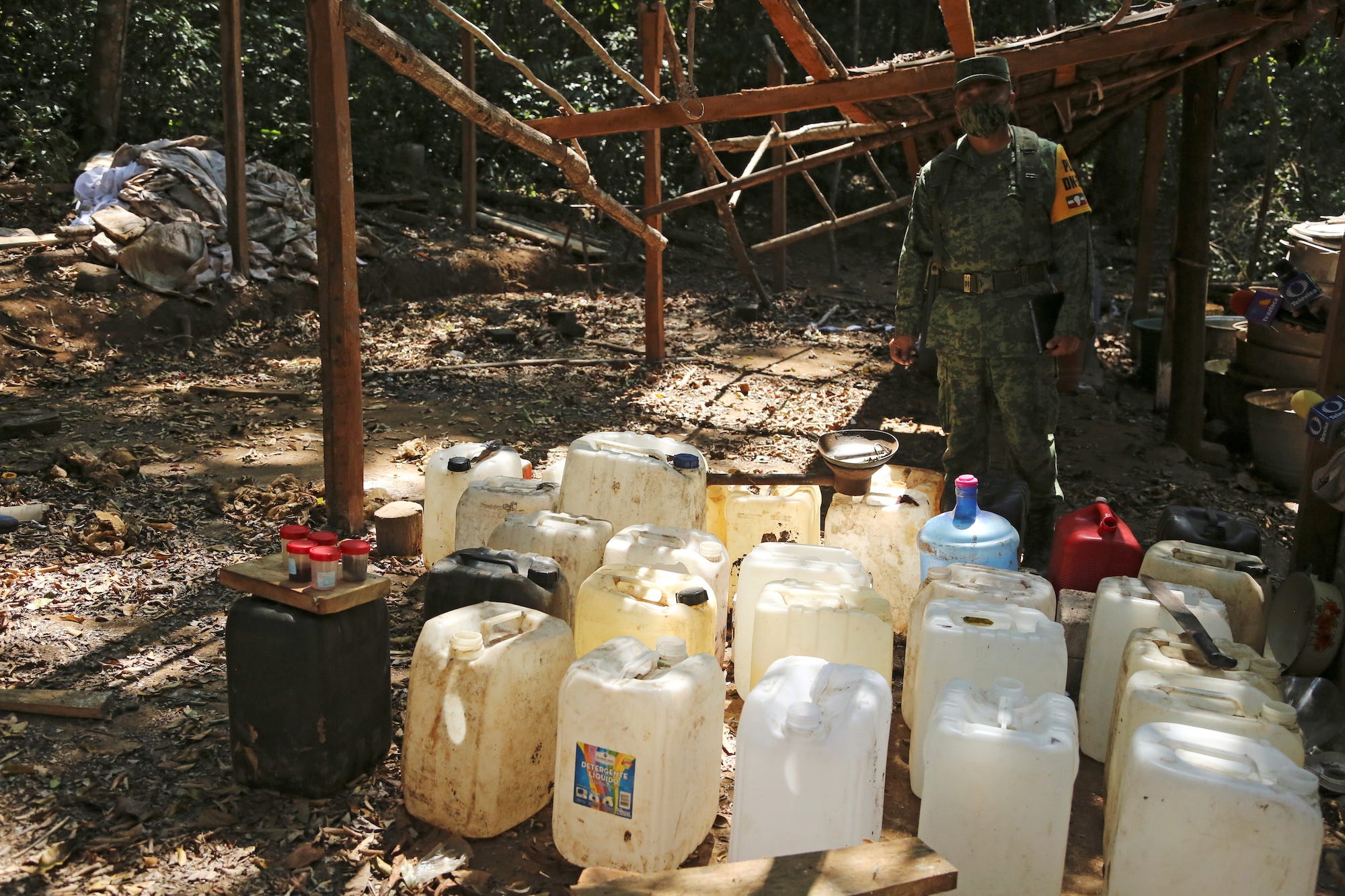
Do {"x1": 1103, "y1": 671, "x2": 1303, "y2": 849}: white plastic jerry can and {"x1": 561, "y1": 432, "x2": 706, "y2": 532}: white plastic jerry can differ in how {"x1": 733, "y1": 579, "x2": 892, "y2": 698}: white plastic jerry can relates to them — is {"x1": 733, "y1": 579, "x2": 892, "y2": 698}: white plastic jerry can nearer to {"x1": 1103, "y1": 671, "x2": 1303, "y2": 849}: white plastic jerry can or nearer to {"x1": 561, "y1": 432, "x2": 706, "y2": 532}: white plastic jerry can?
{"x1": 1103, "y1": 671, "x2": 1303, "y2": 849}: white plastic jerry can

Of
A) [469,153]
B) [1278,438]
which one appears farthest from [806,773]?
[469,153]

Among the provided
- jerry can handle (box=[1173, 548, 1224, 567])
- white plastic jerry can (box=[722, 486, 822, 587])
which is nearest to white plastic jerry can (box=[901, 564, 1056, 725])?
jerry can handle (box=[1173, 548, 1224, 567])

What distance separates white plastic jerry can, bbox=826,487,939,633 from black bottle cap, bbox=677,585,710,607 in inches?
49.8

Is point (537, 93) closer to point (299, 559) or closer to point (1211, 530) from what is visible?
point (1211, 530)

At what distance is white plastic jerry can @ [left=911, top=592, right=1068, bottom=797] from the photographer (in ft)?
10.9

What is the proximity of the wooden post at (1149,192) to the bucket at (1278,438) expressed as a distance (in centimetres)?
250

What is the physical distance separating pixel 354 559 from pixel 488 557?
61 cm

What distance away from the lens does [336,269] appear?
16.7 feet

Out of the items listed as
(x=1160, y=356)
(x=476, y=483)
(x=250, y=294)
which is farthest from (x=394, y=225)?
(x=476, y=483)

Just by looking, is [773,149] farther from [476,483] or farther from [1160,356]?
[476,483]

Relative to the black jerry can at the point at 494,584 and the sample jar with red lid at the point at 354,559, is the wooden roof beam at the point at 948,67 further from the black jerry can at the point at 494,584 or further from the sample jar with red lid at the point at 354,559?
the sample jar with red lid at the point at 354,559

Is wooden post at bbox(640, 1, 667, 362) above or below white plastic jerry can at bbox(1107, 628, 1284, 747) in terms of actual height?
above

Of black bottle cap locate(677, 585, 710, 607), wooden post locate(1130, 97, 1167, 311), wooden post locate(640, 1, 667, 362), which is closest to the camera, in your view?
black bottle cap locate(677, 585, 710, 607)

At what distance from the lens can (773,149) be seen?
12.3 meters
